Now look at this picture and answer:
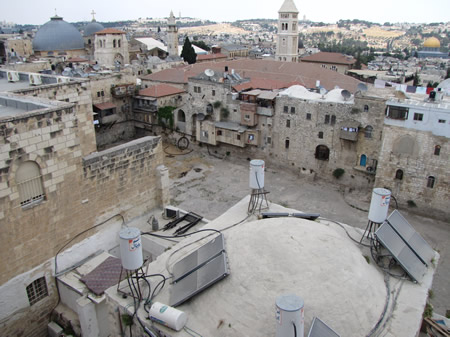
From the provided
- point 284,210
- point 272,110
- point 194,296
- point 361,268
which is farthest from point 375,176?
point 194,296

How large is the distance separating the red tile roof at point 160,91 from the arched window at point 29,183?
30.4 m

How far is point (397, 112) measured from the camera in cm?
2752

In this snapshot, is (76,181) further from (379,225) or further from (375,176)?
(375,176)

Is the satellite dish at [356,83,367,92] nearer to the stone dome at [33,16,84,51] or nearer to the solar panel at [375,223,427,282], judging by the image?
the solar panel at [375,223,427,282]

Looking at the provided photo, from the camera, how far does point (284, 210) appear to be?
1309cm

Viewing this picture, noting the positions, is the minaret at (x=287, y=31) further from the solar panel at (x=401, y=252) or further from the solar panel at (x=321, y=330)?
the solar panel at (x=321, y=330)

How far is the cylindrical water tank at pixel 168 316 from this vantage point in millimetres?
8078

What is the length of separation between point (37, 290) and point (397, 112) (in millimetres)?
24560

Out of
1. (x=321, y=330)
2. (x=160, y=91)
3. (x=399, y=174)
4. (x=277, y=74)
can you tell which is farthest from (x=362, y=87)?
(x=321, y=330)

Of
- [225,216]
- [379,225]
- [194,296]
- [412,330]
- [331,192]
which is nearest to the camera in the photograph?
[412,330]

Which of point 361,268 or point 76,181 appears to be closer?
point 361,268

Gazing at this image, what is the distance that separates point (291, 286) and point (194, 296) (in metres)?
2.19

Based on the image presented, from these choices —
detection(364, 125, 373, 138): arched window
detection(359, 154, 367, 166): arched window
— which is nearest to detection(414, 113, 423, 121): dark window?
detection(364, 125, 373, 138): arched window

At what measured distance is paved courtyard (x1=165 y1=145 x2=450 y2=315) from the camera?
27.0 meters
